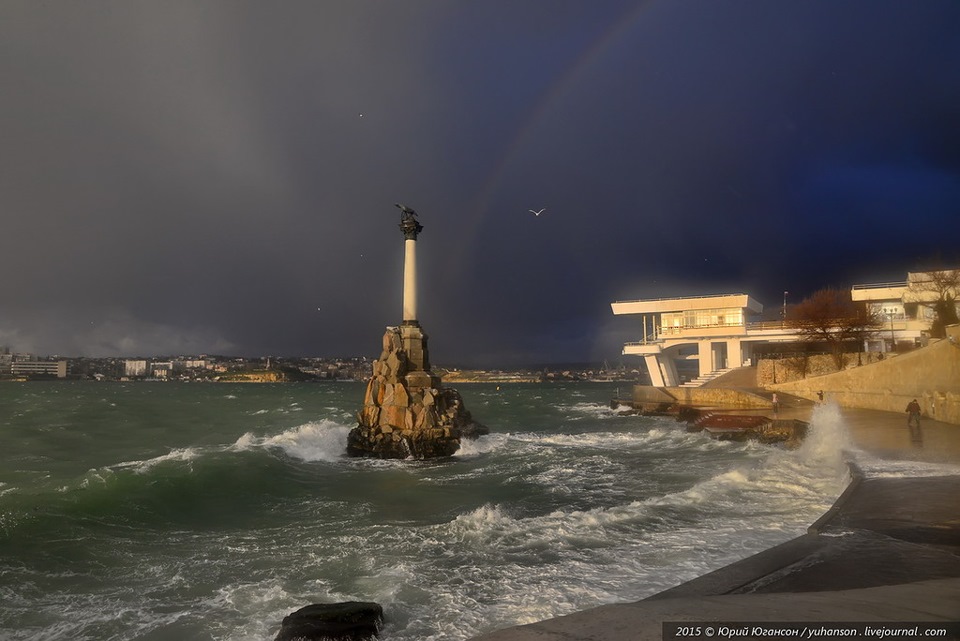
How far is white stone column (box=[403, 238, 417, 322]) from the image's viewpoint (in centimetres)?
3312

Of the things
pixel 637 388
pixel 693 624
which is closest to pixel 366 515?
pixel 693 624

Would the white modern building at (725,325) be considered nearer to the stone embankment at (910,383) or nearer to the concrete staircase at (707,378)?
the concrete staircase at (707,378)

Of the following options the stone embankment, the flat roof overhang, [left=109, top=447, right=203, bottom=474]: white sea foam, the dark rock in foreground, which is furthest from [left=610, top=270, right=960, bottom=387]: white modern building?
the dark rock in foreground

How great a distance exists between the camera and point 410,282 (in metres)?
33.7

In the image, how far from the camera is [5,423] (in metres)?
47.1

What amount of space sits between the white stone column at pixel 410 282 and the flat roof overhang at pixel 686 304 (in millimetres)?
34079

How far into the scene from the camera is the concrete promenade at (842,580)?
446cm

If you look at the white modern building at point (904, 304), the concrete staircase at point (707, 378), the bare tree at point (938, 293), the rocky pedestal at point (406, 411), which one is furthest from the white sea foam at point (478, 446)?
the white modern building at point (904, 304)

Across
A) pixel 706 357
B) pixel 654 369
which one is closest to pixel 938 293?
pixel 706 357

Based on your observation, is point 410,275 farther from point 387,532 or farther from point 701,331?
point 701,331

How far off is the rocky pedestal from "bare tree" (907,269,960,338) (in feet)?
108

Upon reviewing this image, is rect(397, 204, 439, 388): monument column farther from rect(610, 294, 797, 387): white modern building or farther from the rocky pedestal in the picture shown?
rect(610, 294, 797, 387): white modern building

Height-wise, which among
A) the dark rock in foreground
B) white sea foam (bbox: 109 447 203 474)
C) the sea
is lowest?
white sea foam (bbox: 109 447 203 474)

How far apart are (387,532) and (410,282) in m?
21.9
